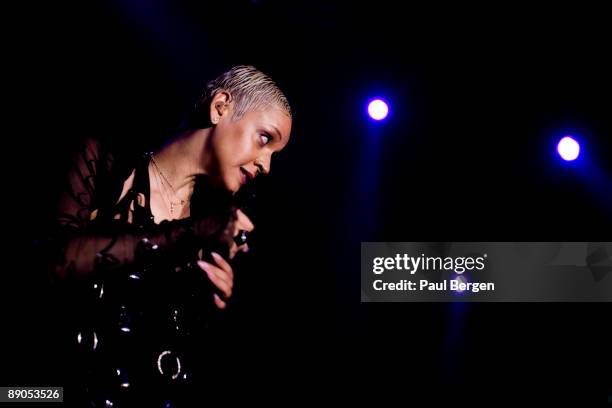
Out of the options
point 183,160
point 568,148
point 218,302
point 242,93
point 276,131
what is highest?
point 568,148

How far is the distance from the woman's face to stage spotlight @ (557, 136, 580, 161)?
1.93 metres

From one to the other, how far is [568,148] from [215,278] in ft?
7.96

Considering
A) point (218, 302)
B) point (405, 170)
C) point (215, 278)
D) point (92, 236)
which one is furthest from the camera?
point (405, 170)

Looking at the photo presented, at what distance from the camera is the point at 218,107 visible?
1936 millimetres

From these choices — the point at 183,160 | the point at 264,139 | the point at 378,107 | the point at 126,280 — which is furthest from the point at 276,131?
the point at 378,107

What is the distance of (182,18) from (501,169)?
6.95 feet

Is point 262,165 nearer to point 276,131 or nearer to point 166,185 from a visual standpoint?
point 276,131

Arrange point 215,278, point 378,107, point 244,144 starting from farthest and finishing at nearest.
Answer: point 378,107
point 244,144
point 215,278

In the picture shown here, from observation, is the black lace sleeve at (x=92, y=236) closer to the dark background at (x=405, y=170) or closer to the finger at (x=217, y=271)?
the finger at (x=217, y=271)

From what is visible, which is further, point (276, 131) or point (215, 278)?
point (276, 131)

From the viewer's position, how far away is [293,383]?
2586 millimetres

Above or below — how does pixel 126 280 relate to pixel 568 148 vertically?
below

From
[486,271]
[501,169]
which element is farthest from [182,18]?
[486,271]

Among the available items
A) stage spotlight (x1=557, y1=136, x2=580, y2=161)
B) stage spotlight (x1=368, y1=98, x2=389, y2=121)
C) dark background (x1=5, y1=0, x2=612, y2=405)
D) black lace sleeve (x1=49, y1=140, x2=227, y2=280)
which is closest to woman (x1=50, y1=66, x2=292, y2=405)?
black lace sleeve (x1=49, y1=140, x2=227, y2=280)
